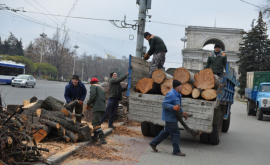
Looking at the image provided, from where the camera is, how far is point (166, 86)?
8.48 meters

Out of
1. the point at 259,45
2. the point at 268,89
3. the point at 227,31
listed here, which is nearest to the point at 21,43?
the point at 227,31

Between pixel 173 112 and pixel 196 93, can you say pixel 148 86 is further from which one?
pixel 173 112

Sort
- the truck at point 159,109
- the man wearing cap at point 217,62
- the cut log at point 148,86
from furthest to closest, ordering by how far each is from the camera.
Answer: the man wearing cap at point 217,62 → the cut log at point 148,86 → the truck at point 159,109

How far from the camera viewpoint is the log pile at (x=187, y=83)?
316 inches

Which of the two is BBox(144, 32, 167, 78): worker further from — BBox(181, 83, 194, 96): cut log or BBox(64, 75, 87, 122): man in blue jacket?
BBox(64, 75, 87, 122): man in blue jacket

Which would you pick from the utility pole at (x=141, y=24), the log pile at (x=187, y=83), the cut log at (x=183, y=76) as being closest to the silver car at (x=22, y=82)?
the utility pole at (x=141, y=24)

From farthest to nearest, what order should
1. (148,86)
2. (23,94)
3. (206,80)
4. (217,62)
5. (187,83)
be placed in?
(23,94) < (217,62) < (148,86) < (187,83) < (206,80)

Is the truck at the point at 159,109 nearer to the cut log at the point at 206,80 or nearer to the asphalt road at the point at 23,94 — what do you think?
the cut log at the point at 206,80

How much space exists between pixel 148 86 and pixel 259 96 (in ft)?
43.3

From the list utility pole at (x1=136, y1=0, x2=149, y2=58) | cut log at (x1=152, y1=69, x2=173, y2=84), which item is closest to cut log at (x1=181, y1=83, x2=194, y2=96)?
cut log at (x1=152, y1=69, x2=173, y2=84)

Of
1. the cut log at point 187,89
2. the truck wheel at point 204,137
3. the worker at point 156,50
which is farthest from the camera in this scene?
the worker at point 156,50

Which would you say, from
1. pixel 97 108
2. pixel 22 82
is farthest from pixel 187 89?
pixel 22 82

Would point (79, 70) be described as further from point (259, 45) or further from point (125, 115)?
point (125, 115)

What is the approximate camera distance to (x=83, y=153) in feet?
21.7
